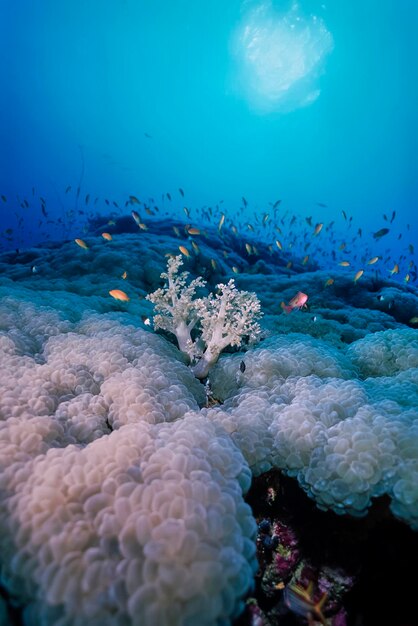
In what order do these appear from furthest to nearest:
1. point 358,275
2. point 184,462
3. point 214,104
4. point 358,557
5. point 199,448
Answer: point 214,104 < point 358,275 < point 358,557 < point 199,448 < point 184,462

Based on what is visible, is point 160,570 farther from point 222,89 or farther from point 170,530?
point 222,89

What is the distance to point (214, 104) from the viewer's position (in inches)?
3875

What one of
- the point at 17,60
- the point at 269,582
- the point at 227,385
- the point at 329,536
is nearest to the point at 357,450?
the point at 329,536

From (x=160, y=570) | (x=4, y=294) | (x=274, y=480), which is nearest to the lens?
(x=160, y=570)

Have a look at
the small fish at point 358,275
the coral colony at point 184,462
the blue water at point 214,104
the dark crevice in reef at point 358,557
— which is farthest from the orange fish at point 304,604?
the blue water at point 214,104

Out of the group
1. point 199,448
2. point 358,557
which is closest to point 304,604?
point 358,557

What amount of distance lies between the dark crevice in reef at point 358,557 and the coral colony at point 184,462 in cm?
3

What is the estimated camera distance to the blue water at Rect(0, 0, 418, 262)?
61.0 meters

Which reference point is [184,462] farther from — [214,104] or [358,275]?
[214,104]

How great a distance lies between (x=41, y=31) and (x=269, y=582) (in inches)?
4034

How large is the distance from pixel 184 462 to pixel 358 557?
166 cm

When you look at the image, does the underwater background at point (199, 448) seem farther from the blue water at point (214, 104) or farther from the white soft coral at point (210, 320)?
the blue water at point (214, 104)

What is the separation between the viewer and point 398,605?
1.98 metres

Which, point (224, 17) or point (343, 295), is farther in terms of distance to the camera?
point (224, 17)
